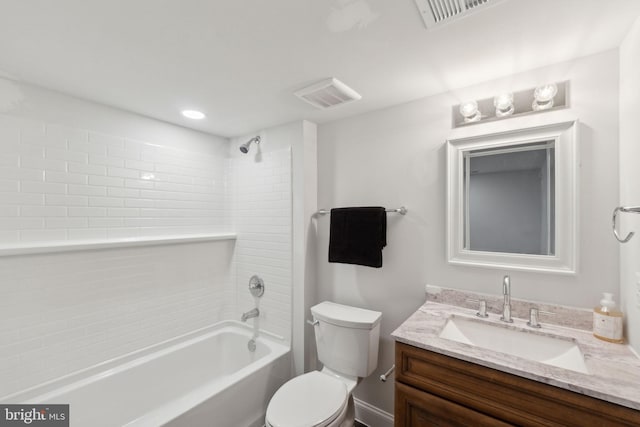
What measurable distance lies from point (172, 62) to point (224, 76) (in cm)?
25

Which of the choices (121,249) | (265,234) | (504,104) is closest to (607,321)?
(504,104)

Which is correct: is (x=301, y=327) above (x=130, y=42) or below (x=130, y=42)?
below

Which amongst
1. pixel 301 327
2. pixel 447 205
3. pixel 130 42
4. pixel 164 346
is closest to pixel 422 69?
pixel 447 205

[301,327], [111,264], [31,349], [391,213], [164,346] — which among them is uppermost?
[391,213]

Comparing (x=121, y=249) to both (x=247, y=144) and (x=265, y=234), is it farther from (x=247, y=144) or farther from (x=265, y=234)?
(x=247, y=144)

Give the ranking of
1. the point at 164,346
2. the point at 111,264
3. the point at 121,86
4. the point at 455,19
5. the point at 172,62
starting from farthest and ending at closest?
the point at 164,346, the point at 111,264, the point at 121,86, the point at 172,62, the point at 455,19

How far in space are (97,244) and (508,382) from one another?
234 cm

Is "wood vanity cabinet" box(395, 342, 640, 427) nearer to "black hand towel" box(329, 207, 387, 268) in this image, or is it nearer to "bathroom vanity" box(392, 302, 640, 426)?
"bathroom vanity" box(392, 302, 640, 426)

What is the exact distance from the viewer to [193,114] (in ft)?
6.70

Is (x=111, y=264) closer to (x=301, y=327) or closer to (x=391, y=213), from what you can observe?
(x=301, y=327)

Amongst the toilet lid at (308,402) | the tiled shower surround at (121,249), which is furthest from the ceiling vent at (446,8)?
the toilet lid at (308,402)

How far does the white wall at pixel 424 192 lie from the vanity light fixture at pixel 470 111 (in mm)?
62

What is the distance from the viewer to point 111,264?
6.14ft

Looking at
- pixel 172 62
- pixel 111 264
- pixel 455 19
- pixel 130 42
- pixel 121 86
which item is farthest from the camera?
pixel 111 264
